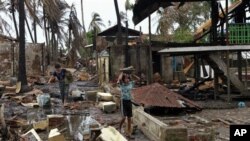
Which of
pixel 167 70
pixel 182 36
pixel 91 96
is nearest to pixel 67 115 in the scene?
pixel 91 96

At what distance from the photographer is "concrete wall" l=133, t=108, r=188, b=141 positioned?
9891mm

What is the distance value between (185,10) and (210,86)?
2165 centimetres

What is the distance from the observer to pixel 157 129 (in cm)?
1083

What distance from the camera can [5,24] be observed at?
121 feet

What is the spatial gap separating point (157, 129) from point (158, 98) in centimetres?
511

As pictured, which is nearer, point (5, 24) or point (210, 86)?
point (210, 86)

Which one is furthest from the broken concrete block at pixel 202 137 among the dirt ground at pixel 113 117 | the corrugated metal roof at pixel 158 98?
the corrugated metal roof at pixel 158 98

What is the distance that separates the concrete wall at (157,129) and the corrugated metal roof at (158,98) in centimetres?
189

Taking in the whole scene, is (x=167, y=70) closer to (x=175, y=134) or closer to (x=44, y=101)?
(x=44, y=101)

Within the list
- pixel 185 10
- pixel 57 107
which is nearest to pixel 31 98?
pixel 57 107

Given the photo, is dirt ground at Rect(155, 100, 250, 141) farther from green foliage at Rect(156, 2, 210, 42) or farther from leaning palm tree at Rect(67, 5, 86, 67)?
leaning palm tree at Rect(67, 5, 86, 67)

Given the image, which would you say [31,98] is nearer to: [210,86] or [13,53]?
[210,86]

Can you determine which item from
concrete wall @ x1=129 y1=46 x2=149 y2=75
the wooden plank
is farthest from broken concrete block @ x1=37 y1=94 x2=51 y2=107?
concrete wall @ x1=129 y1=46 x2=149 y2=75

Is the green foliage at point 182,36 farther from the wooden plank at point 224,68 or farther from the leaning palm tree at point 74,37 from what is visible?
the wooden plank at point 224,68
